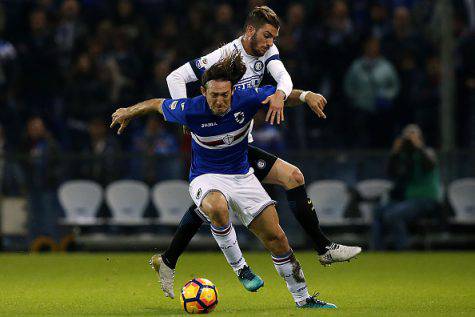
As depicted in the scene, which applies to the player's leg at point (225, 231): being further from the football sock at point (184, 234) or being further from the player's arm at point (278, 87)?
the player's arm at point (278, 87)

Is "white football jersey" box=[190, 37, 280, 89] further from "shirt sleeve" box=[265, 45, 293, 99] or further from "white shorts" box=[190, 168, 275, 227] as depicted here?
"white shorts" box=[190, 168, 275, 227]

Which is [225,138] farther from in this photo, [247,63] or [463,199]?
[463,199]

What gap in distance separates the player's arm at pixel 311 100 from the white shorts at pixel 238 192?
29.2 inches

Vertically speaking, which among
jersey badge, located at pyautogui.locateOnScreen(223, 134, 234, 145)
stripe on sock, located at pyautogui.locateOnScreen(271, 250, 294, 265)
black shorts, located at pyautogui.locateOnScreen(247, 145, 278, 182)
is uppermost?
jersey badge, located at pyautogui.locateOnScreen(223, 134, 234, 145)

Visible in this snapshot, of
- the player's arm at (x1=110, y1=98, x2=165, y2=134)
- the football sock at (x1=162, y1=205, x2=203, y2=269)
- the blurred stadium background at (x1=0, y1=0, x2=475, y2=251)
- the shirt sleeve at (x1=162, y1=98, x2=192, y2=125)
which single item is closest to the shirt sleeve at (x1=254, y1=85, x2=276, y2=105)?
the shirt sleeve at (x1=162, y1=98, x2=192, y2=125)

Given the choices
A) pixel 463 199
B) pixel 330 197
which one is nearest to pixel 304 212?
pixel 330 197

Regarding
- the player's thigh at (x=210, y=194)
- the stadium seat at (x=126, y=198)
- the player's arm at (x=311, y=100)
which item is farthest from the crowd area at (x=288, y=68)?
the player's thigh at (x=210, y=194)

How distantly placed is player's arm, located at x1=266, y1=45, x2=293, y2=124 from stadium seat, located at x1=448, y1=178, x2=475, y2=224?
274 inches

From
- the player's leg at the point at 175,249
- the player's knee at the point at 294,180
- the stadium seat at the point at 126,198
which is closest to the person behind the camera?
the player's knee at the point at 294,180

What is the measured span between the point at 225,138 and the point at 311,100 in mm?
758

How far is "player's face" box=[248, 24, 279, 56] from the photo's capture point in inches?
392

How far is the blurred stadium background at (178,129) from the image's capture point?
16594mm

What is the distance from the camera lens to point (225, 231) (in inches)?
363

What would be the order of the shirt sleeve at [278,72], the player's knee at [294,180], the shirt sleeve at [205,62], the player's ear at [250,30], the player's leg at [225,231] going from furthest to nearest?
1. the shirt sleeve at [205,62]
2. the player's ear at [250,30]
3. the player's knee at [294,180]
4. the shirt sleeve at [278,72]
5. the player's leg at [225,231]
